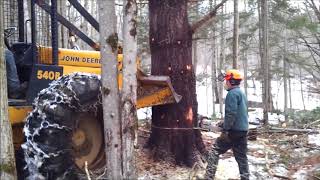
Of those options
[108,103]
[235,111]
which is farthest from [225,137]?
[108,103]

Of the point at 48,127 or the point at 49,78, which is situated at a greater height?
the point at 49,78

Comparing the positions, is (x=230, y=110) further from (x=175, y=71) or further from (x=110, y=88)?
(x=110, y=88)

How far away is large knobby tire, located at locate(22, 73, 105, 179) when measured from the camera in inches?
235

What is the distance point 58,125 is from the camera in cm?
610

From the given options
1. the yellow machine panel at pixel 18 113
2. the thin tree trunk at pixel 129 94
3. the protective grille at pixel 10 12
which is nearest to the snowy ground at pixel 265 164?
the thin tree trunk at pixel 129 94

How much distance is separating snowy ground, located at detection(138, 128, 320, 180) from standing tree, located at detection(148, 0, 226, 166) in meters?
0.33

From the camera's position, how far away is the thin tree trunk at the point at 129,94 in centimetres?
557

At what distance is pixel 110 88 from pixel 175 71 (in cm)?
265

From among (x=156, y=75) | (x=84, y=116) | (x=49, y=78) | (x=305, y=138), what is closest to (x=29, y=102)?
(x=49, y=78)

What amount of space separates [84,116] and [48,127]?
40.1 inches

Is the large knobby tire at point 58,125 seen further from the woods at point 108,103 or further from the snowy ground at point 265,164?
the snowy ground at point 265,164

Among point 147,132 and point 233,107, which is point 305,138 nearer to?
point 147,132

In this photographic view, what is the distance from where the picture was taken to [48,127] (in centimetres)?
601

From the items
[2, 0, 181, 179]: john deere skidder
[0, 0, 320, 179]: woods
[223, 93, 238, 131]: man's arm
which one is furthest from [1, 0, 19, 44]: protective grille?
[223, 93, 238, 131]: man's arm
